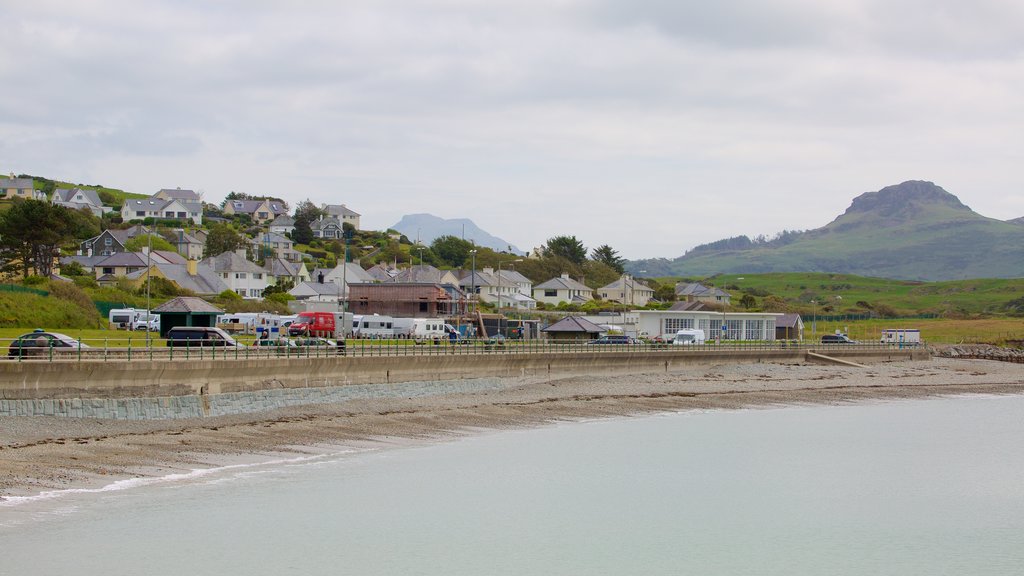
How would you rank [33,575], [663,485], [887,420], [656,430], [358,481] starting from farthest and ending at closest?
[887,420] → [656,430] → [663,485] → [358,481] → [33,575]

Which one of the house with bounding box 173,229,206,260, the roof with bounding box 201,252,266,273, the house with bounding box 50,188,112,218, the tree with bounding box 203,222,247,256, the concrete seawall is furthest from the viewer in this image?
the house with bounding box 50,188,112,218

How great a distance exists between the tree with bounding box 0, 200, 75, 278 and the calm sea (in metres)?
64.1

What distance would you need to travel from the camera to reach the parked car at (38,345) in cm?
3594

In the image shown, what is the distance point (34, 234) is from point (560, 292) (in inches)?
3140

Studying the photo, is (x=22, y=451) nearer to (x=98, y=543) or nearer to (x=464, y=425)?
(x=98, y=543)

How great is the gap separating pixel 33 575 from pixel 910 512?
25.9m

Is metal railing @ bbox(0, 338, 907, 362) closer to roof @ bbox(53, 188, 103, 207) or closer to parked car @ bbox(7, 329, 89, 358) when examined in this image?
parked car @ bbox(7, 329, 89, 358)

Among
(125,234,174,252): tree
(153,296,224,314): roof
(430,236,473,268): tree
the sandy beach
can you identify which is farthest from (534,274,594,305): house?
(153,296,224,314): roof

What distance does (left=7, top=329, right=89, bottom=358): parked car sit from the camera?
35938 mm

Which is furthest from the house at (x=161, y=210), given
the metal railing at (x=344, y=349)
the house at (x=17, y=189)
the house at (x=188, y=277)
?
the metal railing at (x=344, y=349)

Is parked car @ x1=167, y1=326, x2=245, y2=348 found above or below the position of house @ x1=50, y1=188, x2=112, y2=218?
below

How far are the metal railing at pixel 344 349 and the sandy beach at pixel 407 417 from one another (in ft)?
7.71

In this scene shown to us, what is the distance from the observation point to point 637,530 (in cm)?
3072

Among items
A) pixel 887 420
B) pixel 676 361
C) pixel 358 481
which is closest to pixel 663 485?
pixel 358 481
